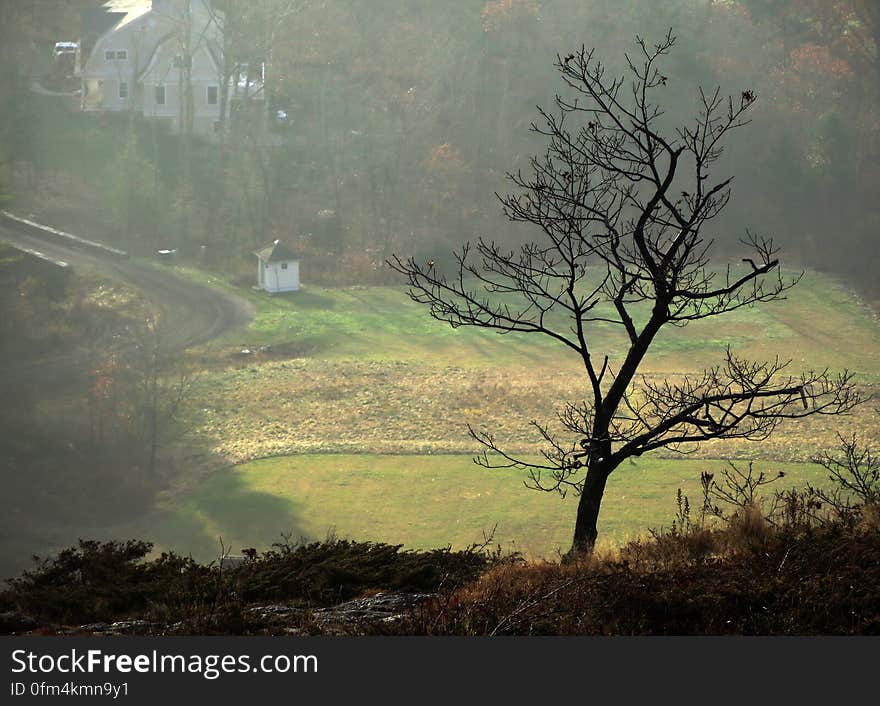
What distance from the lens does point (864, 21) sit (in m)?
66.9

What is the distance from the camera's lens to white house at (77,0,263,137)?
208ft

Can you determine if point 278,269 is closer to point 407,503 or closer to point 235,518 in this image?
point 235,518

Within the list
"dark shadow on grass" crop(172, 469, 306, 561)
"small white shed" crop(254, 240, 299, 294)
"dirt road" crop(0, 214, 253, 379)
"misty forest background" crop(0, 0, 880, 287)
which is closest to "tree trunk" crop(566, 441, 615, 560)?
"dark shadow on grass" crop(172, 469, 306, 561)

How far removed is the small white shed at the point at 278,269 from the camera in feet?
162

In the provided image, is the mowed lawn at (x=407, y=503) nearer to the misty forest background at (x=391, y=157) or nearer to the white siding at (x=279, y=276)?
the misty forest background at (x=391, y=157)

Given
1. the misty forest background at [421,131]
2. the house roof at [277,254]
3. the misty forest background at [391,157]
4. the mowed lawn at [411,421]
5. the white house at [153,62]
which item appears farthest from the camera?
the white house at [153,62]

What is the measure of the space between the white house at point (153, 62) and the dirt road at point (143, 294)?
14359 mm

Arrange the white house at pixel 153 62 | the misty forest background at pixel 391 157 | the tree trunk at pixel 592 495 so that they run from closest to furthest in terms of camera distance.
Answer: the tree trunk at pixel 592 495 < the misty forest background at pixel 391 157 < the white house at pixel 153 62

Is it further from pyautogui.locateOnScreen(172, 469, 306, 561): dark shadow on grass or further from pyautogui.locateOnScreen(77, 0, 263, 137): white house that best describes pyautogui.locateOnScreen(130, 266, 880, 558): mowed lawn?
pyautogui.locateOnScreen(77, 0, 263, 137): white house

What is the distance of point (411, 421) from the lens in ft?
111

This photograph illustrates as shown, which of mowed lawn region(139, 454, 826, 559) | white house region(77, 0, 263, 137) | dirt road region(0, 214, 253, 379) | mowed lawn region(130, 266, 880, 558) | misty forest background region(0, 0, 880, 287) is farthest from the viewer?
white house region(77, 0, 263, 137)

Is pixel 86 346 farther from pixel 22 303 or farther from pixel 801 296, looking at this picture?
pixel 801 296

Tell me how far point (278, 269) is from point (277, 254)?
28.5 inches

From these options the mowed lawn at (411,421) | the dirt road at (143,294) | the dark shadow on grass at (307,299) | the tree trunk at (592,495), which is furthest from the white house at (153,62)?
the tree trunk at (592,495)
